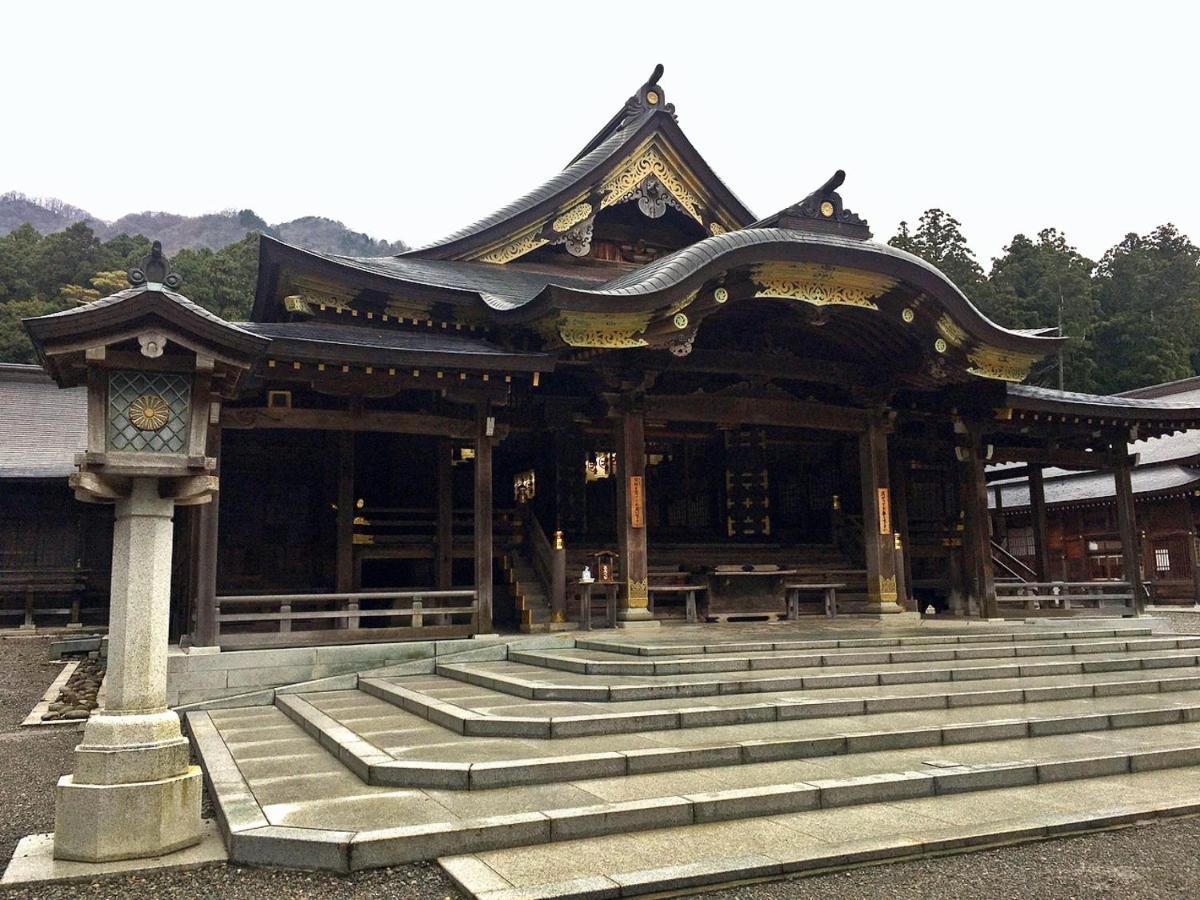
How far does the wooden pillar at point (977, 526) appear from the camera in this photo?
15023 millimetres

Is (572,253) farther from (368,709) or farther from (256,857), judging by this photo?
(256,857)

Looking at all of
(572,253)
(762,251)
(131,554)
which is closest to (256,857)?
(131,554)

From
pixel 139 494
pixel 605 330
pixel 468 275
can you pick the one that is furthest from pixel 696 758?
pixel 468 275

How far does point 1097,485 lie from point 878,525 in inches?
723

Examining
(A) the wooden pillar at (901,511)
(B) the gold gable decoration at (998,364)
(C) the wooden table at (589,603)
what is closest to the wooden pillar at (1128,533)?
(A) the wooden pillar at (901,511)

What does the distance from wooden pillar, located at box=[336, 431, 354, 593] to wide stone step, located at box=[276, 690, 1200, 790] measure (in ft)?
16.0

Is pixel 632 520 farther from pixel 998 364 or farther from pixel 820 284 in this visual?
pixel 998 364

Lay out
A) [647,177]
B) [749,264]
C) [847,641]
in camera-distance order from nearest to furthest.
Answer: [847,641], [749,264], [647,177]

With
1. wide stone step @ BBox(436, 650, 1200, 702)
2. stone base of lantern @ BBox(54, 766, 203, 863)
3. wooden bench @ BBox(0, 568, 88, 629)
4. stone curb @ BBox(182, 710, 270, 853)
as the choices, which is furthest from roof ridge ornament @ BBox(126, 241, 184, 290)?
wooden bench @ BBox(0, 568, 88, 629)

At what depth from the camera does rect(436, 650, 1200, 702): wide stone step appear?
26.3 ft

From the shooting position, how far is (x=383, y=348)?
1087 cm

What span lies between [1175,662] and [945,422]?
6.56 m

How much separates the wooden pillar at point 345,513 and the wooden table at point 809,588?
692 cm

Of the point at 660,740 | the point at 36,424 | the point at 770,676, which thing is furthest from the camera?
the point at 36,424
